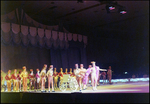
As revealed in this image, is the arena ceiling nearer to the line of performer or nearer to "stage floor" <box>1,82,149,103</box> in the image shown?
the line of performer

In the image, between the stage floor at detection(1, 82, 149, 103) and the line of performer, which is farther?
the line of performer

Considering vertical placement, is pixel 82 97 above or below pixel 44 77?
below

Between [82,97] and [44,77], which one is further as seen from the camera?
[44,77]

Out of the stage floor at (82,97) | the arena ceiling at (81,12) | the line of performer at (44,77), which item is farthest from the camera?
the arena ceiling at (81,12)

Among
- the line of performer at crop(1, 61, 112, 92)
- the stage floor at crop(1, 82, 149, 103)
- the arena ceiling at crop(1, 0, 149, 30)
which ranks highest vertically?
the arena ceiling at crop(1, 0, 149, 30)

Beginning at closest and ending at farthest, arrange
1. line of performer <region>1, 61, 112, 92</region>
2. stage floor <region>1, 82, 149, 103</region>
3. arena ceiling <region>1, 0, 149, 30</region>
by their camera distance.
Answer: stage floor <region>1, 82, 149, 103</region>
line of performer <region>1, 61, 112, 92</region>
arena ceiling <region>1, 0, 149, 30</region>

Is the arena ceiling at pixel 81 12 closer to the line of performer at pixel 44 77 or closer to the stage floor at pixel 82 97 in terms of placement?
the line of performer at pixel 44 77

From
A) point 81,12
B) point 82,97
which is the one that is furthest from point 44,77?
point 81,12

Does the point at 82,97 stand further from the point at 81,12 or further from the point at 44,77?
the point at 81,12

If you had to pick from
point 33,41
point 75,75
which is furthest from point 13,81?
point 75,75

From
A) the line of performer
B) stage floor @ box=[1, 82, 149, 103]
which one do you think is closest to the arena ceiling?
the line of performer

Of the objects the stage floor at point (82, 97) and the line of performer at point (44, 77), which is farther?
the line of performer at point (44, 77)

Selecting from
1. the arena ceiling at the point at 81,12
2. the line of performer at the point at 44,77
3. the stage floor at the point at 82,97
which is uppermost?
the arena ceiling at the point at 81,12

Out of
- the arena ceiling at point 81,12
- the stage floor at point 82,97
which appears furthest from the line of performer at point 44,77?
the arena ceiling at point 81,12
